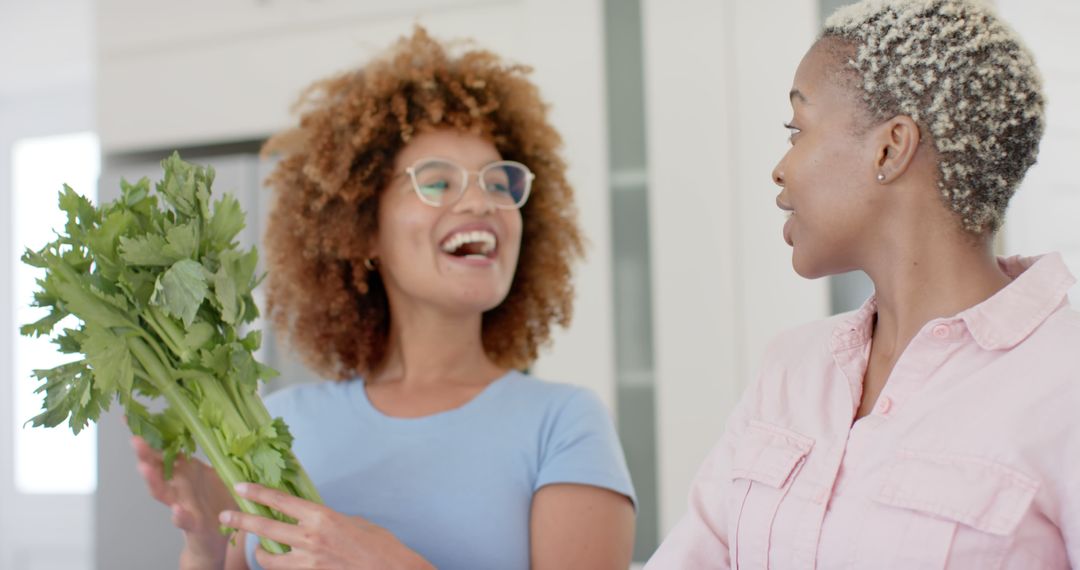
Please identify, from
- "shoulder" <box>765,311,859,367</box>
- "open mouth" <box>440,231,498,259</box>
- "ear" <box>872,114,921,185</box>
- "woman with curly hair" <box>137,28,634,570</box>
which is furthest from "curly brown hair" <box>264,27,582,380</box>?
"ear" <box>872,114,921,185</box>

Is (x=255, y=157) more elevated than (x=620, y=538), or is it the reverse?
(x=255, y=157)

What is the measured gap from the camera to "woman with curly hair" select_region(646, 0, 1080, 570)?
32.3 inches

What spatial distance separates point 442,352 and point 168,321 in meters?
0.44

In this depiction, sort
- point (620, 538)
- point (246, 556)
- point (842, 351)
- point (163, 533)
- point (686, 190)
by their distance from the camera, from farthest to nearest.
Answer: point (163, 533) → point (686, 190) → point (246, 556) → point (620, 538) → point (842, 351)

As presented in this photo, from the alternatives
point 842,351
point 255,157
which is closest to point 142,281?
point 842,351

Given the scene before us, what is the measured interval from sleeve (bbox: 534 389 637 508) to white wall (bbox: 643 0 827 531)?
874mm

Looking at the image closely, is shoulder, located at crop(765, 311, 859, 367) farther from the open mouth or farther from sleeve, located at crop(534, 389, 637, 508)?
the open mouth

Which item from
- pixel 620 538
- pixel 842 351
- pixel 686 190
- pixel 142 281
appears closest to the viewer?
pixel 842 351

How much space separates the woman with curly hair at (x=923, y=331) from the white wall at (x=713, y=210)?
1188mm

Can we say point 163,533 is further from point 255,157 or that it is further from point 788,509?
point 788,509

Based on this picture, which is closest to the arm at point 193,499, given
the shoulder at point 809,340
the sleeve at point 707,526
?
the sleeve at point 707,526

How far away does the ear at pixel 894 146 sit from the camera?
888 millimetres

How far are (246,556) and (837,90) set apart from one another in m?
0.99

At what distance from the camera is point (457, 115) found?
4.95ft
